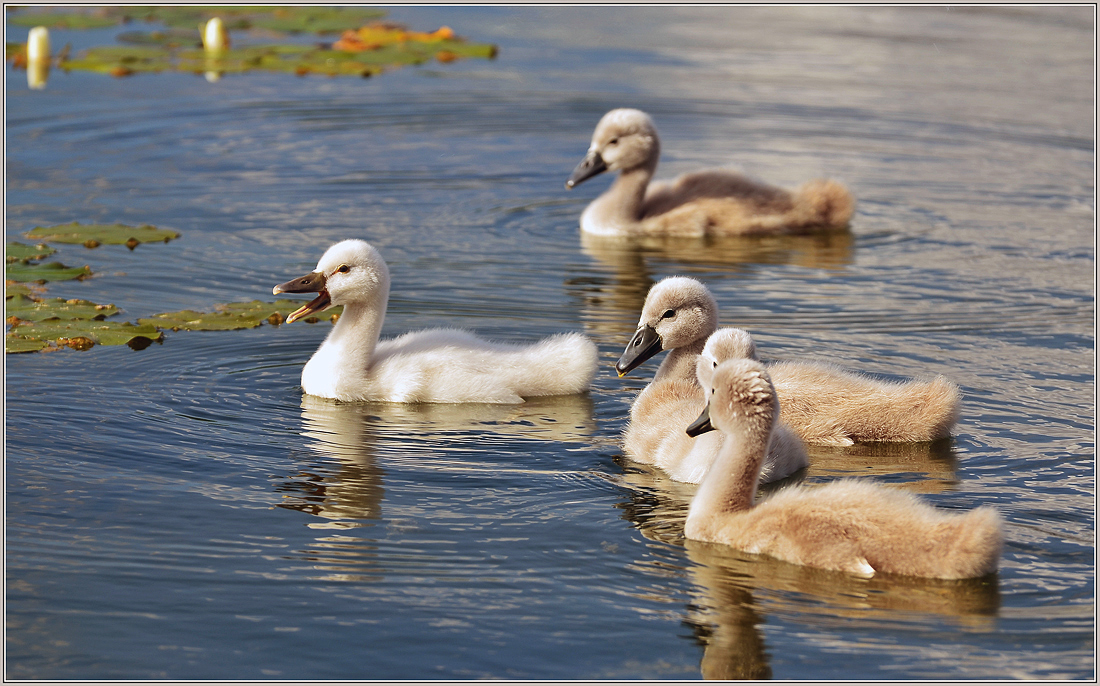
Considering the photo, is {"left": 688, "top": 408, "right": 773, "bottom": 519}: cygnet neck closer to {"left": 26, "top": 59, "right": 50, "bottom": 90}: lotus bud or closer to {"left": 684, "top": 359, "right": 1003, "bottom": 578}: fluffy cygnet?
{"left": 684, "top": 359, "right": 1003, "bottom": 578}: fluffy cygnet

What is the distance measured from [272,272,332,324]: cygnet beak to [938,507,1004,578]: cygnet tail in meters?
3.88

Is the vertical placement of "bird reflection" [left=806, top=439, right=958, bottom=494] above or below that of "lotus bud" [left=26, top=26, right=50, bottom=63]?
below

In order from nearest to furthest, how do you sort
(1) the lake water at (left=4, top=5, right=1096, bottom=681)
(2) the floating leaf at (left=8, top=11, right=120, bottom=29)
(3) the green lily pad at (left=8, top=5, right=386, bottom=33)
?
(1) the lake water at (left=4, top=5, right=1096, bottom=681)
(2) the floating leaf at (left=8, top=11, right=120, bottom=29)
(3) the green lily pad at (left=8, top=5, right=386, bottom=33)

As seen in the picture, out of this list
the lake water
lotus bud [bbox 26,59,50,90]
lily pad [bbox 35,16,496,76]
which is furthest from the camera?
lily pad [bbox 35,16,496,76]

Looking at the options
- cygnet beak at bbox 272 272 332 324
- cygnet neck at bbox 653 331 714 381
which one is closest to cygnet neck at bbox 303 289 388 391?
cygnet beak at bbox 272 272 332 324

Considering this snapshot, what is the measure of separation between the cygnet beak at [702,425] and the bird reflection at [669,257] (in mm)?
3449

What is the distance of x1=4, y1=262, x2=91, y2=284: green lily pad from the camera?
10.0 metres

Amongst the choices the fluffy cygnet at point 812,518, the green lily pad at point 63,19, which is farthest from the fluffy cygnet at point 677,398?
the green lily pad at point 63,19

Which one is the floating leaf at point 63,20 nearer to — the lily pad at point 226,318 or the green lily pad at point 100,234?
the green lily pad at point 100,234

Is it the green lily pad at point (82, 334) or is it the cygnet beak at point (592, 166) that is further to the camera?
the cygnet beak at point (592, 166)

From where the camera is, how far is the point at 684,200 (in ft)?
40.1

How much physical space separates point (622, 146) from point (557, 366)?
458 centimetres

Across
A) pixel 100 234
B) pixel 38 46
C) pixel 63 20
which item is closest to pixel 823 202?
pixel 100 234

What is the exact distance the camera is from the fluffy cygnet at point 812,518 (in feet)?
18.8
